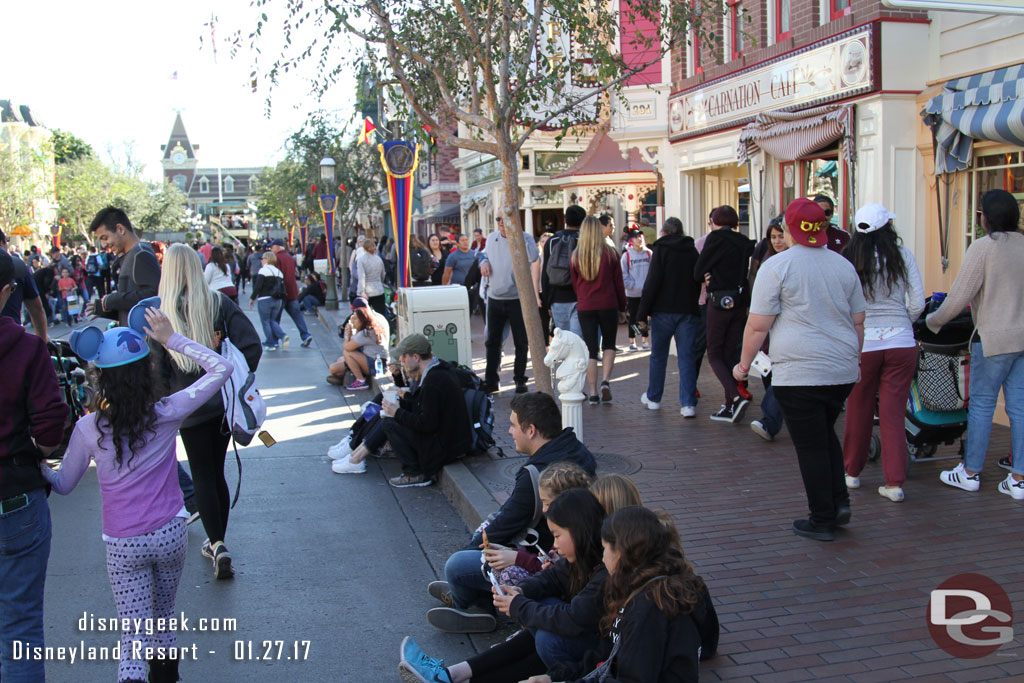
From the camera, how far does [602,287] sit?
9484 mm

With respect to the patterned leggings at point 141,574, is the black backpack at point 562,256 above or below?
above

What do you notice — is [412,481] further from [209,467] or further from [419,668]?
[419,668]

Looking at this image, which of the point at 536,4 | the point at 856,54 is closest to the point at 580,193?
the point at 856,54

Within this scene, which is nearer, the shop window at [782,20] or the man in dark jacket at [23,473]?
the man in dark jacket at [23,473]

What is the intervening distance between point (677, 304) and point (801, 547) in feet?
13.3

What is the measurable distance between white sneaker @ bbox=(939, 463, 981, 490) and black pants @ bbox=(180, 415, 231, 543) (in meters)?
4.56

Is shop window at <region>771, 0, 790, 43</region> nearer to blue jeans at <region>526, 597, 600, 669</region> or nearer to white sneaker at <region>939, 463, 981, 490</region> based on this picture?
white sneaker at <region>939, 463, 981, 490</region>

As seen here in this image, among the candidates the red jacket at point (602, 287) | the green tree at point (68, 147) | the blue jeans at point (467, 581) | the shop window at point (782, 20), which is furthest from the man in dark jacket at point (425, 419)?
the green tree at point (68, 147)

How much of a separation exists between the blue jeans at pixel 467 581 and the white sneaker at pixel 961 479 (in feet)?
10.8

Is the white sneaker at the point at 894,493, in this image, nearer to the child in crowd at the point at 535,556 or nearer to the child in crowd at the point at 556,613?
the child in crowd at the point at 535,556

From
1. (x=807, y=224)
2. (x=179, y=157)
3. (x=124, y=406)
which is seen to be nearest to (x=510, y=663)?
(x=124, y=406)

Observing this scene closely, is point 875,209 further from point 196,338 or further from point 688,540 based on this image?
point 196,338

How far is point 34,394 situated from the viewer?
3.41 metres

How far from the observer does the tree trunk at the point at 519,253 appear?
729 cm
